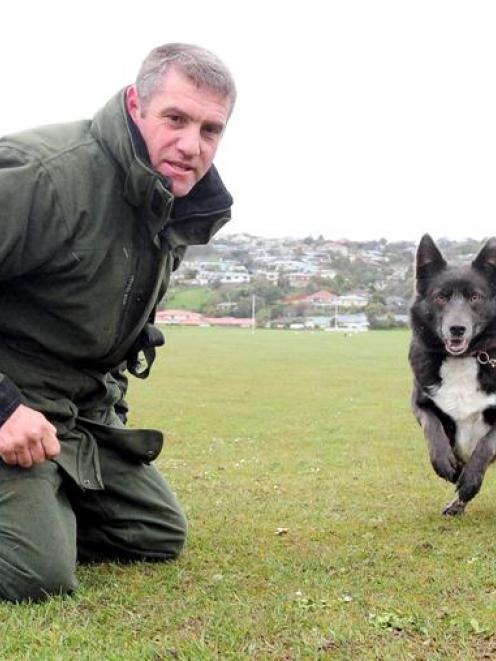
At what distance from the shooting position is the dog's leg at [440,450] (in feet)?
20.5

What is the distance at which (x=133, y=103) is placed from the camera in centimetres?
436

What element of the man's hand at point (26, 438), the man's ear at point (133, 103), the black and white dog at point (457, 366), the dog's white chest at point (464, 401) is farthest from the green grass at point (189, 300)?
the man's hand at point (26, 438)

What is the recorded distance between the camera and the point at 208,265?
6171 inches

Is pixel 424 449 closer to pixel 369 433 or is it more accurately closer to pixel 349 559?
pixel 369 433

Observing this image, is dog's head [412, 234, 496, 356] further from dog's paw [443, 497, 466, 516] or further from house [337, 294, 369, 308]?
house [337, 294, 369, 308]

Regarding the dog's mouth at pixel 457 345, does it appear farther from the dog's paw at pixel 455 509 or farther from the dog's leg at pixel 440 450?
the dog's paw at pixel 455 509

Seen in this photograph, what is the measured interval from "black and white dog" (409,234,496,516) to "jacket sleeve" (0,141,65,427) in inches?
133

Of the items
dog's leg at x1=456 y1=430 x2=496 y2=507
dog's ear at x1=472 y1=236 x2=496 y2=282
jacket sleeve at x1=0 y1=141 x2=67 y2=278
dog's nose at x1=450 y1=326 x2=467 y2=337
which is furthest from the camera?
dog's ear at x1=472 y1=236 x2=496 y2=282

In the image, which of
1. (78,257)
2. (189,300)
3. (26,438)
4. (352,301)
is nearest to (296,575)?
(26,438)

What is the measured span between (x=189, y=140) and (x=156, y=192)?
30 centimetres

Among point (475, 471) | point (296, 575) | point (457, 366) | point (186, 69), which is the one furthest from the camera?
point (457, 366)

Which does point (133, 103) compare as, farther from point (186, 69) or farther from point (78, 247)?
point (78, 247)

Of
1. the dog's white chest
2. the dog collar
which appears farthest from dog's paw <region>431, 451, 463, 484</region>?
the dog collar

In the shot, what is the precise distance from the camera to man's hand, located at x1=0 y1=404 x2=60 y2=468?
4051mm
